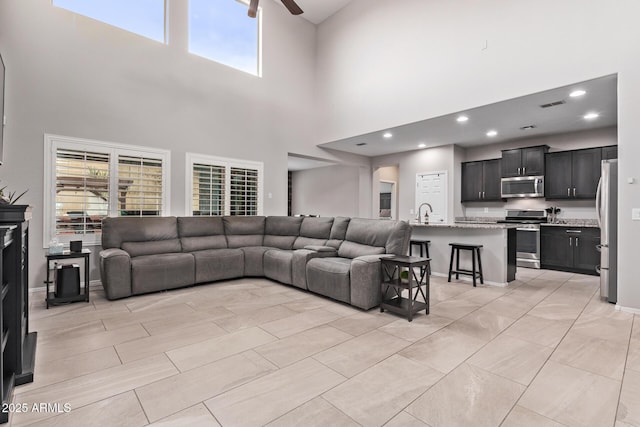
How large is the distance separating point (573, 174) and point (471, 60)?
10.9 feet

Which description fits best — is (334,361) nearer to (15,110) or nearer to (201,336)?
(201,336)

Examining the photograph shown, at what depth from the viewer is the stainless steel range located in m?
6.19

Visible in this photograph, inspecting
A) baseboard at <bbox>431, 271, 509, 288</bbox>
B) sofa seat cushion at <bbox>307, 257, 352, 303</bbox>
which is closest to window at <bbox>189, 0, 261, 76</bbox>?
sofa seat cushion at <bbox>307, 257, 352, 303</bbox>

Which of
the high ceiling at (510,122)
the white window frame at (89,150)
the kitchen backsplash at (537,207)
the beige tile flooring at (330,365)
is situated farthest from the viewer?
the kitchen backsplash at (537,207)

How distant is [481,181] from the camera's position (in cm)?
735

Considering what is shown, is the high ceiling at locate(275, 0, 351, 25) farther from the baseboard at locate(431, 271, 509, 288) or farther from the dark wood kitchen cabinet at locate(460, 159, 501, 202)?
the baseboard at locate(431, 271, 509, 288)

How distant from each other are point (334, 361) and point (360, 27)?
21.6ft

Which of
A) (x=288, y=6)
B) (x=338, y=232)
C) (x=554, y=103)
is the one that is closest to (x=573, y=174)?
(x=554, y=103)

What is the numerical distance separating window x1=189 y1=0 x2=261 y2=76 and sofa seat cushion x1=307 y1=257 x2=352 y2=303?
4542mm

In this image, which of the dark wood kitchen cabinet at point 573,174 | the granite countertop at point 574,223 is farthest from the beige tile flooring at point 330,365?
the dark wood kitchen cabinet at point 573,174

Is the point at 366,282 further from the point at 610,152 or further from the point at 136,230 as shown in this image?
the point at 610,152

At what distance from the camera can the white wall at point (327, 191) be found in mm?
9555

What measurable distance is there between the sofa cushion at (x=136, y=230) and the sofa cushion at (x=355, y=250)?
2663 millimetres

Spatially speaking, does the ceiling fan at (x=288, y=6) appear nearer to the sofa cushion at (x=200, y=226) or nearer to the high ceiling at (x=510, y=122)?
the high ceiling at (x=510, y=122)
